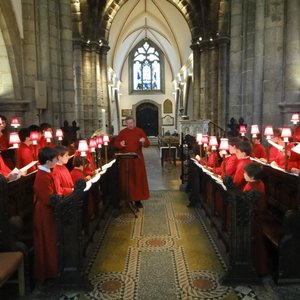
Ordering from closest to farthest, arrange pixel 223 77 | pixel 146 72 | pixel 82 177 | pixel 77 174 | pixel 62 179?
1. pixel 62 179
2. pixel 82 177
3. pixel 77 174
4. pixel 223 77
5. pixel 146 72

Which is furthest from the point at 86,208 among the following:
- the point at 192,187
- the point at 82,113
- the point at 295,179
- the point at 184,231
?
the point at 82,113

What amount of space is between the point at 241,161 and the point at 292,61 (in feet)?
16.3

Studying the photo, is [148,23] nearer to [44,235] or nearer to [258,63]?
[258,63]

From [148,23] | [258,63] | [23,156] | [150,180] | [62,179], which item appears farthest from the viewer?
[148,23]

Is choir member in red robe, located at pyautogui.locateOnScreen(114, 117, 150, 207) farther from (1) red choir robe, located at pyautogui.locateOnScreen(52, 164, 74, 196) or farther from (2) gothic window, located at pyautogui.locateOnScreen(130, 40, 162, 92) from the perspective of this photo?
(2) gothic window, located at pyautogui.locateOnScreen(130, 40, 162, 92)

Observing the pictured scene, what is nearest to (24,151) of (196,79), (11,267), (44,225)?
(44,225)

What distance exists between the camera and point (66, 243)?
397cm

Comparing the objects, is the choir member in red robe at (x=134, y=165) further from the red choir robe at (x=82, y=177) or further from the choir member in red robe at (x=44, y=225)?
the choir member in red robe at (x=44, y=225)

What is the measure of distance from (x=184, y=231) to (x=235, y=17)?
24.8ft

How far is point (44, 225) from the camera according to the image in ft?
13.3

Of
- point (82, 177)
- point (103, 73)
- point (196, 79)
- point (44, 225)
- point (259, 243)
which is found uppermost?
point (103, 73)

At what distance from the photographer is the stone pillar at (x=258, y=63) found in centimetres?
940

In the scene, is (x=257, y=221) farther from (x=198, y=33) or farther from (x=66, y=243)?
(x=198, y=33)

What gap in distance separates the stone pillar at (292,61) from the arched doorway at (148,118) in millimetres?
26541
